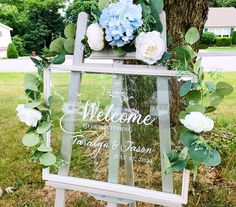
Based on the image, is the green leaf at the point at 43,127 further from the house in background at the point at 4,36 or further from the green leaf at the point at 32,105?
the house in background at the point at 4,36

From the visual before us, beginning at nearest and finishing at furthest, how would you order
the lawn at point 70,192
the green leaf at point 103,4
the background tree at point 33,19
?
the green leaf at point 103,4 → the lawn at point 70,192 → the background tree at point 33,19

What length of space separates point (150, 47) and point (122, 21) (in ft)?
0.40

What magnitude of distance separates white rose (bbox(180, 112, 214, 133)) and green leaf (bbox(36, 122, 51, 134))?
1.63ft

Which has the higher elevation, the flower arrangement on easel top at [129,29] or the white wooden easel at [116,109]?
the flower arrangement on easel top at [129,29]

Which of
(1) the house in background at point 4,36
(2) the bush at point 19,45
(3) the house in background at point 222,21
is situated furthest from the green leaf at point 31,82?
(3) the house in background at point 222,21

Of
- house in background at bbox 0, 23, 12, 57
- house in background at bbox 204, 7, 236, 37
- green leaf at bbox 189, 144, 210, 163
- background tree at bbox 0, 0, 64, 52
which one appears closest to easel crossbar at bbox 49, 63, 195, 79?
green leaf at bbox 189, 144, 210, 163

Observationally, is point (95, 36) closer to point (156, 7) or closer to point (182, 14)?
point (156, 7)

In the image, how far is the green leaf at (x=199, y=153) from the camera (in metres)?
1.19

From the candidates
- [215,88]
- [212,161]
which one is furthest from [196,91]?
[212,161]

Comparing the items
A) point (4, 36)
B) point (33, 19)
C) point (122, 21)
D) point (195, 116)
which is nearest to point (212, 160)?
point (195, 116)

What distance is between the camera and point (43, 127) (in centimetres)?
134

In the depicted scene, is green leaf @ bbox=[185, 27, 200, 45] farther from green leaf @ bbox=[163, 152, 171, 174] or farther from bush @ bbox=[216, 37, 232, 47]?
bush @ bbox=[216, 37, 232, 47]

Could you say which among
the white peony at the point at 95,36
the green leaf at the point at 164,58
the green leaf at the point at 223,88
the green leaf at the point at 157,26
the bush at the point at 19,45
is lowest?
the bush at the point at 19,45

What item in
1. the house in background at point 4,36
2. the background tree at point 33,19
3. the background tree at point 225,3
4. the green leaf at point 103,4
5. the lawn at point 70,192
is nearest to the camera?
the green leaf at point 103,4
